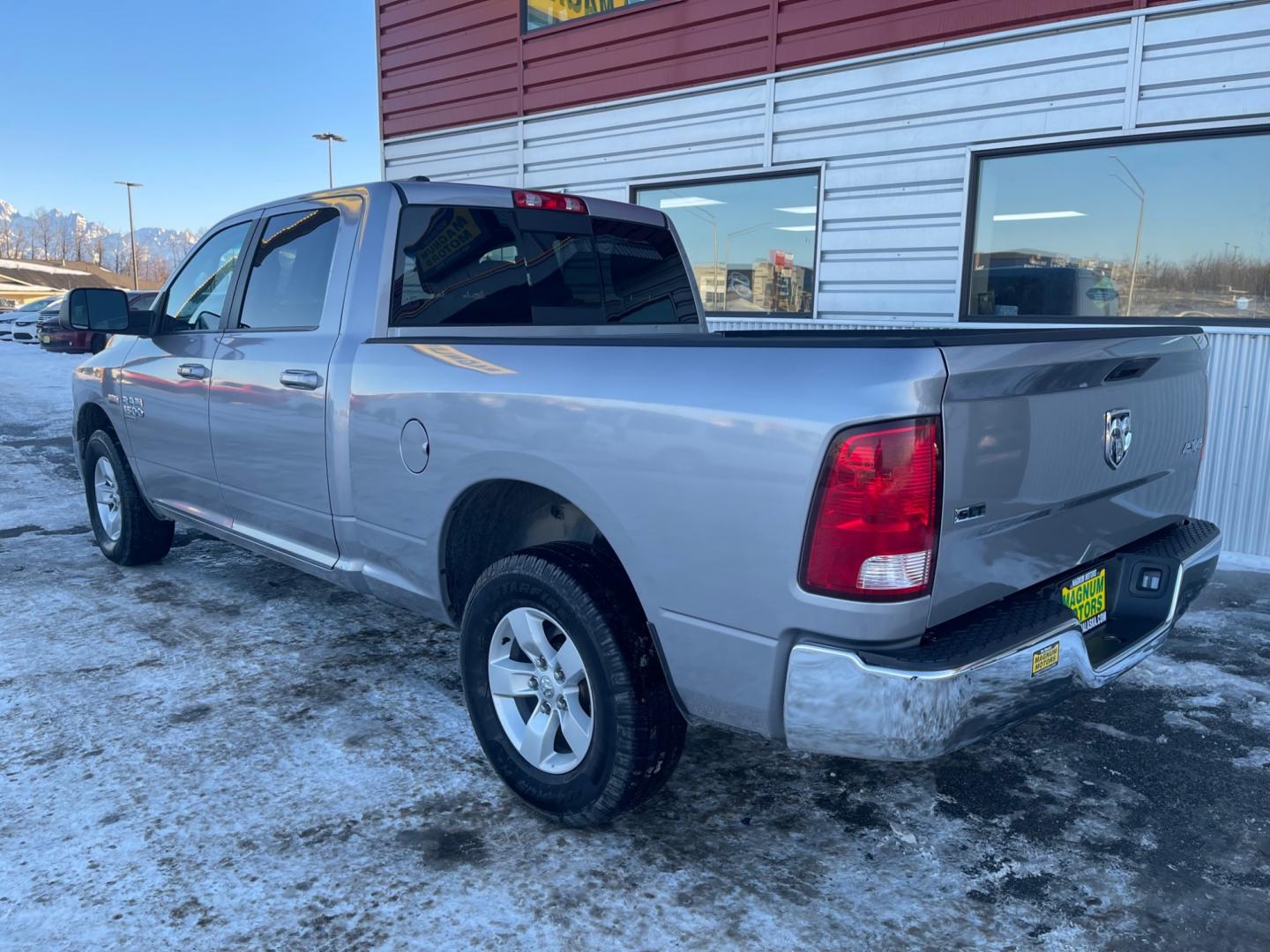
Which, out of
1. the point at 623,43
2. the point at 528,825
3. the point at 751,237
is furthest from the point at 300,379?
the point at 623,43

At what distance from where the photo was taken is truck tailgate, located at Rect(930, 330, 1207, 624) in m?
2.02

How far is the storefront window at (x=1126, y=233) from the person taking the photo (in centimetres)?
556

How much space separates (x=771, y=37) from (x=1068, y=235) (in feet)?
9.47

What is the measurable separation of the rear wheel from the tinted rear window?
2595 mm

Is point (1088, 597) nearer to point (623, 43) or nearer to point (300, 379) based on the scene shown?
point (300, 379)

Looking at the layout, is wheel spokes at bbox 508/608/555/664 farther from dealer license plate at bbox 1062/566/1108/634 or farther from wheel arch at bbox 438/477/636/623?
dealer license plate at bbox 1062/566/1108/634

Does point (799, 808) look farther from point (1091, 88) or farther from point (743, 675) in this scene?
point (1091, 88)

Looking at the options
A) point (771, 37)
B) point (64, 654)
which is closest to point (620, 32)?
point (771, 37)

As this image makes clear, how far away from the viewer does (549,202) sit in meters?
3.70

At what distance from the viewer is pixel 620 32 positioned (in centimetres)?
834

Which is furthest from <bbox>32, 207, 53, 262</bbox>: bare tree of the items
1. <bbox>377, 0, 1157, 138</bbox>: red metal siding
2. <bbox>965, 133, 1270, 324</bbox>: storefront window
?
<bbox>965, 133, 1270, 324</bbox>: storefront window

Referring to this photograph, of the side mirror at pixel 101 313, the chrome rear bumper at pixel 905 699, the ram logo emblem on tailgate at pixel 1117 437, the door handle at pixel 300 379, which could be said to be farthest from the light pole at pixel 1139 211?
the side mirror at pixel 101 313

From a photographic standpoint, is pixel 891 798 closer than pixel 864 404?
No

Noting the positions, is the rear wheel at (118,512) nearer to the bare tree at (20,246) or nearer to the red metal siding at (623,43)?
the red metal siding at (623,43)
